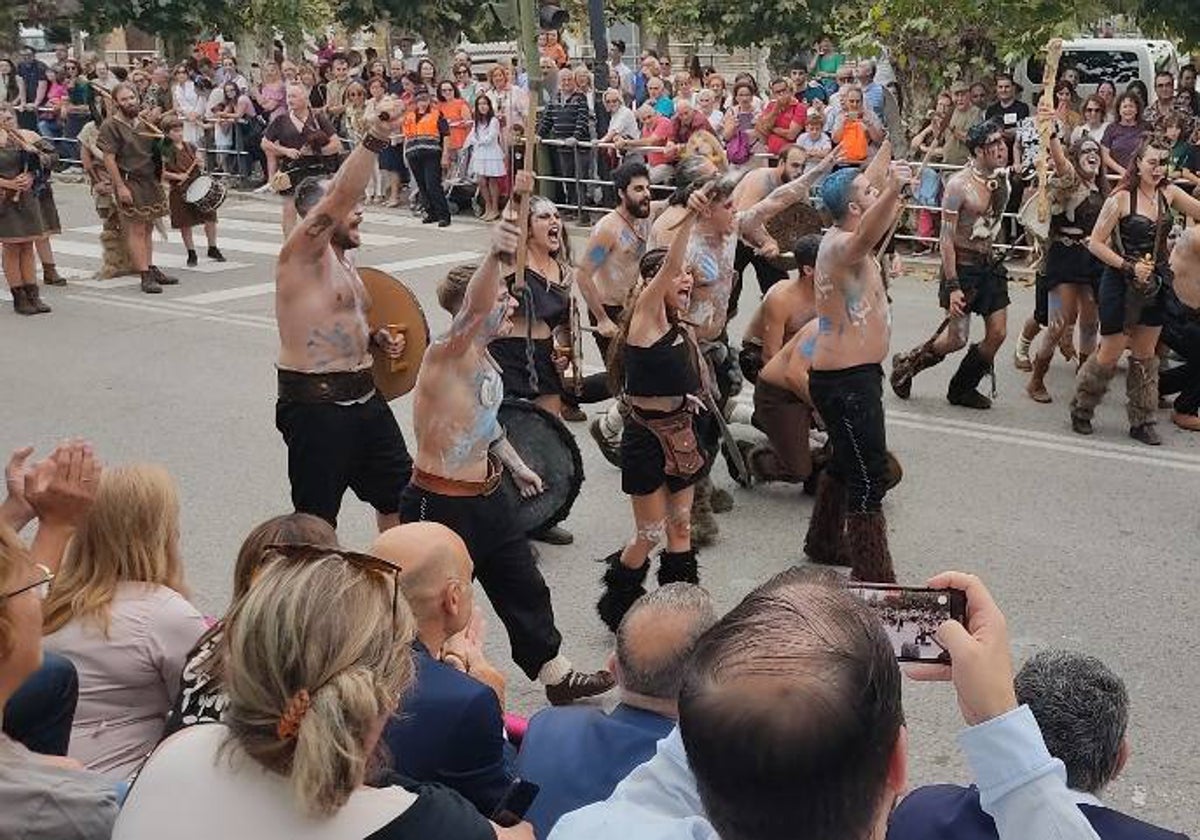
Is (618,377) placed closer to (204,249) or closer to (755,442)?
(755,442)

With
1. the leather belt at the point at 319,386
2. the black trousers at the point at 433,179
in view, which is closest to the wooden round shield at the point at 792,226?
the leather belt at the point at 319,386

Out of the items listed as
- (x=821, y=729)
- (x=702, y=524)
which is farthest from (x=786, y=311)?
(x=821, y=729)

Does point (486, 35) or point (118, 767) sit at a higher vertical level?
point (486, 35)

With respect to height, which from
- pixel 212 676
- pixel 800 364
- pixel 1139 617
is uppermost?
pixel 212 676

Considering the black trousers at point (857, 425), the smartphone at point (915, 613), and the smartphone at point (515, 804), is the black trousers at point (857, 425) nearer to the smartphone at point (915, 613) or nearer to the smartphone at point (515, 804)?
the smartphone at point (515, 804)

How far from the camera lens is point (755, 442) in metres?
7.72

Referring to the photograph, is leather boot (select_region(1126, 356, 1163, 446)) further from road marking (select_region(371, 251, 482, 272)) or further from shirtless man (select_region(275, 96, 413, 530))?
road marking (select_region(371, 251, 482, 272))

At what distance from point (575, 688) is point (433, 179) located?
41.1 feet

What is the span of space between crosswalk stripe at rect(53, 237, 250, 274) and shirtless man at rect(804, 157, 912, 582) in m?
9.62

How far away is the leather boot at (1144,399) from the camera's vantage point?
809 cm

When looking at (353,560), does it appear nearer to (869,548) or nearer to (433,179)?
(869,548)

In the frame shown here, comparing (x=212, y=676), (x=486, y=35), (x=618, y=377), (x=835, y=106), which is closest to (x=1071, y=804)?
(x=212, y=676)

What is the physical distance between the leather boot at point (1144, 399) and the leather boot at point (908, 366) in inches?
50.1

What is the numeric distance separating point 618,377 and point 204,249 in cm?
1087
